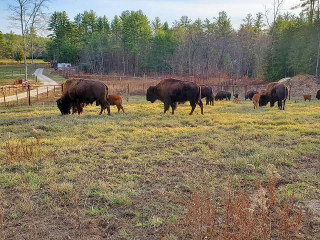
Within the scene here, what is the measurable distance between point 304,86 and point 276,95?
1788 cm

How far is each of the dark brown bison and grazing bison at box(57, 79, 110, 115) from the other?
406 inches

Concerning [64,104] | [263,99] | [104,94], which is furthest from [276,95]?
[64,104]

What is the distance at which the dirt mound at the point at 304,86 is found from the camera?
30016 millimetres

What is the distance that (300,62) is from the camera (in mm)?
36094

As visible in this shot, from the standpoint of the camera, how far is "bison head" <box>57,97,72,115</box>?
41.5ft

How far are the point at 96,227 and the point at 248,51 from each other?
57305mm

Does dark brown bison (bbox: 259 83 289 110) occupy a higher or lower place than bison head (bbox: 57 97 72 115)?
higher

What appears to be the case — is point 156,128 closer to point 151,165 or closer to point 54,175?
point 151,165

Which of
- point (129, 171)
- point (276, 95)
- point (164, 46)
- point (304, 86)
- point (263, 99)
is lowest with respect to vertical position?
point (129, 171)

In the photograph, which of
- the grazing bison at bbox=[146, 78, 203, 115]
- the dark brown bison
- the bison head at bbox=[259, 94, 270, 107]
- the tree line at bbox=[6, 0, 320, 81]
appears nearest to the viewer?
the grazing bison at bbox=[146, 78, 203, 115]

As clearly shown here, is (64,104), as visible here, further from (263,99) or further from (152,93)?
(263,99)

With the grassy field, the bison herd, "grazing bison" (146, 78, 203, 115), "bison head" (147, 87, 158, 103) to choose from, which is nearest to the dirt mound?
"grazing bison" (146, 78, 203, 115)

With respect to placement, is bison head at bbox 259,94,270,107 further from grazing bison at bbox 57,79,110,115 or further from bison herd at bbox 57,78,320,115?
grazing bison at bbox 57,79,110,115

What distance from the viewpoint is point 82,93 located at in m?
12.3
